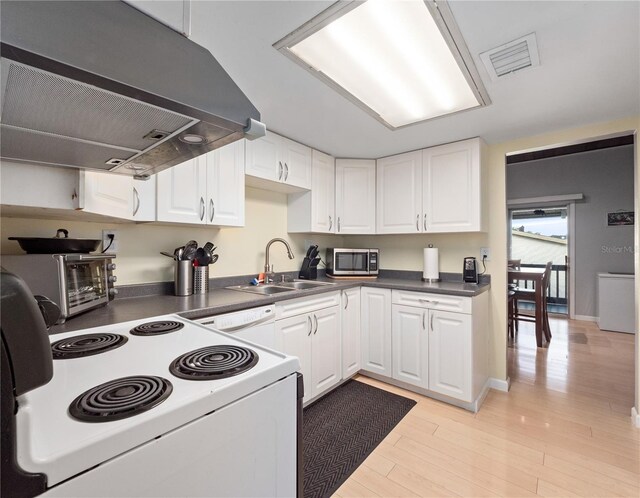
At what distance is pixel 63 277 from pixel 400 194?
258 cm

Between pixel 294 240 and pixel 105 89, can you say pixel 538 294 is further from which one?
pixel 105 89

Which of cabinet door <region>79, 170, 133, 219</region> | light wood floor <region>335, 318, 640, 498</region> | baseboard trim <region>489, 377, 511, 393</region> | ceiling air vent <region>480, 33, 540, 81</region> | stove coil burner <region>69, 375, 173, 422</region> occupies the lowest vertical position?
light wood floor <region>335, 318, 640, 498</region>

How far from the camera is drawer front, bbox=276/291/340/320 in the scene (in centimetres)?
200

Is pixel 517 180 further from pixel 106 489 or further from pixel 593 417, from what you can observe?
pixel 106 489

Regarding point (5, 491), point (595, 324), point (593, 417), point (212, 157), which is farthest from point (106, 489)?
point (595, 324)

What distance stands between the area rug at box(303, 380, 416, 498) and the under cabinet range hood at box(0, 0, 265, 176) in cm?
172

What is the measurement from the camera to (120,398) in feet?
2.02

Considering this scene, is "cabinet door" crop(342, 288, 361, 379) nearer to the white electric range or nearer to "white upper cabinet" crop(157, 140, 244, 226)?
"white upper cabinet" crop(157, 140, 244, 226)

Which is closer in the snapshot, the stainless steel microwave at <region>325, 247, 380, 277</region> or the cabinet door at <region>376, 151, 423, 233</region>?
the cabinet door at <region>376, 151, 423, 233</region>

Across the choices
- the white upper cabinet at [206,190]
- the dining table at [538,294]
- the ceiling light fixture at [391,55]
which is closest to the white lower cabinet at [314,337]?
the white upper cabinet at [206,190]

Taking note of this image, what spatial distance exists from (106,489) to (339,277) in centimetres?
257

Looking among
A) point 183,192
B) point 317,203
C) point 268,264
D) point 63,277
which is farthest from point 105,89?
point 317,203

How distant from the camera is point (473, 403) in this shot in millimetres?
2207

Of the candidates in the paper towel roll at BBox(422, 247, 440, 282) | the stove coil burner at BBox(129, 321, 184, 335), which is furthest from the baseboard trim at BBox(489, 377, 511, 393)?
the stove coil burner at BBox(129, 321, 184, 335)
